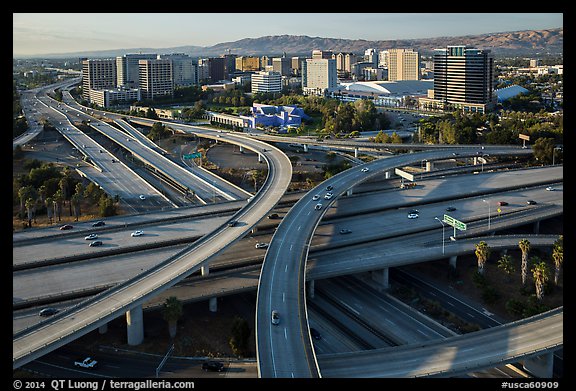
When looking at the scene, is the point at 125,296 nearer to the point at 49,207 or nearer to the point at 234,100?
the point at 49,207

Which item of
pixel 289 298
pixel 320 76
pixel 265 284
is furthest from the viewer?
pixel 320 76

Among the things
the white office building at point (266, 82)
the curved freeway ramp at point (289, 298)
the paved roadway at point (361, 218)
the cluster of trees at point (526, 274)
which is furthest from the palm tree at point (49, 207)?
the white office building at point (266, 82)

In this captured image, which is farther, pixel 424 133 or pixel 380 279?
pixel 424 133

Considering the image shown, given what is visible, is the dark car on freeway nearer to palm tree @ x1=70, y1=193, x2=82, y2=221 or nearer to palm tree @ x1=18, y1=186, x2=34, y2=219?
palm tree @ x1=70, y1=193, x2=82, y2=221

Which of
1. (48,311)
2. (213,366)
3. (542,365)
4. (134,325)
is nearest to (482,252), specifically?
(542,365)

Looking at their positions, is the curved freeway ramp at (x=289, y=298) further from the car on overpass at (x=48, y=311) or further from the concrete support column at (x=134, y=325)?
the car on overpass at (x=48, y=311)
